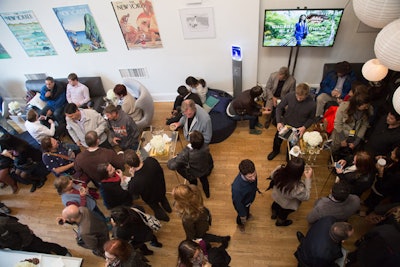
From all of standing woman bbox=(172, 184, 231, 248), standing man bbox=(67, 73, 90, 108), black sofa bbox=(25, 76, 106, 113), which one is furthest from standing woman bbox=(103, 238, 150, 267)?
standing man bbox=(67, 73, 90, 108)

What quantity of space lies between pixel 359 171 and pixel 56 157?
4.00 metres

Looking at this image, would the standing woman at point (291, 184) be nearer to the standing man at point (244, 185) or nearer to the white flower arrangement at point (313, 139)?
the standing man at point (244, 185)

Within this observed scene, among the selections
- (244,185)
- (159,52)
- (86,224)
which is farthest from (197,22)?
(86,224)

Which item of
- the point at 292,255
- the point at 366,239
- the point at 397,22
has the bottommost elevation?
the point at 292,255

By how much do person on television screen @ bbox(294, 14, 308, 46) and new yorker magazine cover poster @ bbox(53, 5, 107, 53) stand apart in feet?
12.2

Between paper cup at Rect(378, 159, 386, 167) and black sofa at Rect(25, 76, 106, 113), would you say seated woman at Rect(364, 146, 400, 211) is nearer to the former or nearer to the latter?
paper cup at Rect(378, 159, 386, 167)

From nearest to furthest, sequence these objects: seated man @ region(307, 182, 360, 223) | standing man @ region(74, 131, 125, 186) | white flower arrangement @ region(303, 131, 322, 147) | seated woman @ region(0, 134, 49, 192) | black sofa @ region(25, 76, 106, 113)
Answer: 1. seated man @ region(307, 182, 360, 223)
2. standing man @ region(74, 131, 125, 186)
3. white flower arrangement @ region(303, 131, 322, 147)
4. seated woman @ region(0, 134, 49, 192)
5. black sofa @ region(25, 76, 106, 113)

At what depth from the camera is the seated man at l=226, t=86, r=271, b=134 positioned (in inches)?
172

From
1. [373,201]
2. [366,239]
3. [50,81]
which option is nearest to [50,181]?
[50,81]

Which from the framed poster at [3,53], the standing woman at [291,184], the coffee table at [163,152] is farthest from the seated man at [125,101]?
the framed poster at [3,53]

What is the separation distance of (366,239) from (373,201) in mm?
1033

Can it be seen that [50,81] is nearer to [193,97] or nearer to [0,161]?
[0,161]

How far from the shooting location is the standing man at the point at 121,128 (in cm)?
393

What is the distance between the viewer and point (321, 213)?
287 centimetres
